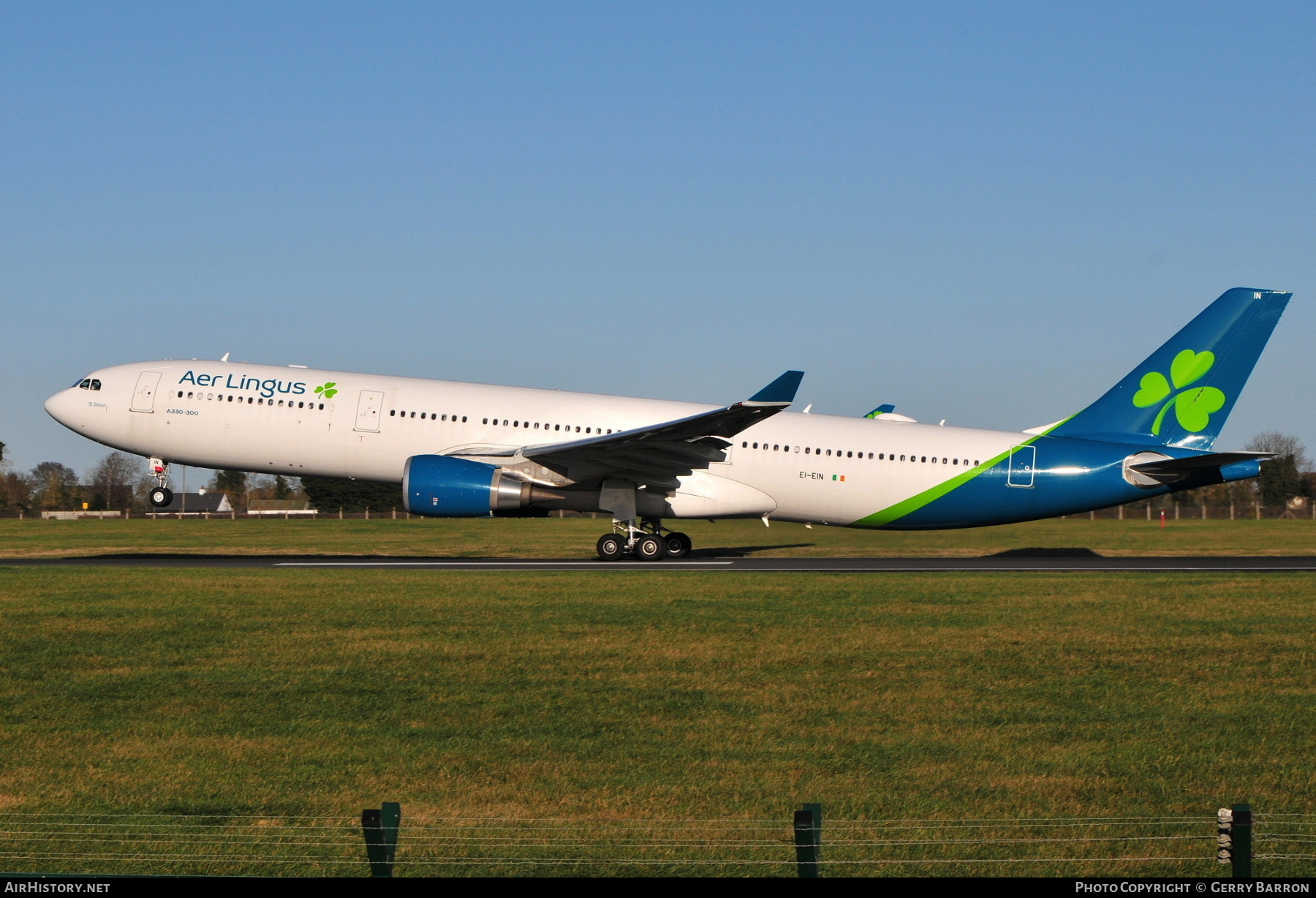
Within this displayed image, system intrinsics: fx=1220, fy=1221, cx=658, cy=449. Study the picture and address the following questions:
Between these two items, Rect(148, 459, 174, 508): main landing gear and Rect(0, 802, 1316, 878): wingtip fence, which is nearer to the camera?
Rect(0, 802, 1316, 878): wingtip fence

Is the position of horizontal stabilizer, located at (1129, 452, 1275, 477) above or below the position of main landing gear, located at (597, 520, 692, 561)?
above

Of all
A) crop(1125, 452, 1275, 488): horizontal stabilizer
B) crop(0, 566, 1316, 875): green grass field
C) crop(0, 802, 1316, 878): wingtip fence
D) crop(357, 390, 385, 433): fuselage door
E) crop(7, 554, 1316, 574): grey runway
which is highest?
crop(357, 390, 385, 433): fuselage door

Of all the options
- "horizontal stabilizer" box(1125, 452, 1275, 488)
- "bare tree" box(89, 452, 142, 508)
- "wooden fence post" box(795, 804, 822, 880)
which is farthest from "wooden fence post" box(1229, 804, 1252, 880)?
"bare tree" box(89, 452, 142, 508)

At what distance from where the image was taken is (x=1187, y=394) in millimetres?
30188

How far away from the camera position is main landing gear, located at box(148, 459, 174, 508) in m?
29.6

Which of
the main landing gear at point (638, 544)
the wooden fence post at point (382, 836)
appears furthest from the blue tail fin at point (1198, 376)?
the wooden fence post at point (382, 836)

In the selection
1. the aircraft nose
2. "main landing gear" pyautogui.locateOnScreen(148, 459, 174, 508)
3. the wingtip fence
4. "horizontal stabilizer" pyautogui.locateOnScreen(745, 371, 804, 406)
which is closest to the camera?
the wingtip fence

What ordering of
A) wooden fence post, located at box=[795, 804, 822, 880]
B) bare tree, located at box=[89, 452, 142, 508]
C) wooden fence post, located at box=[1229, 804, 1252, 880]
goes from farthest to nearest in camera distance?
1. bare tree, located at box=[89, 452, 142, 508]
2. wooden fence post, located at box=[795, 804, 822, 880]
3. wooden fence post, located at box=[1229, 804, 1252, 880]

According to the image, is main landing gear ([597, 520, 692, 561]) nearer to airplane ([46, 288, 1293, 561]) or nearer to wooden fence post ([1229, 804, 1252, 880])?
airplane ([46, 288, 1293, 561])

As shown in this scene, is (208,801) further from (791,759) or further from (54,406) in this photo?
(54,406)

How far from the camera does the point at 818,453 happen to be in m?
30.7

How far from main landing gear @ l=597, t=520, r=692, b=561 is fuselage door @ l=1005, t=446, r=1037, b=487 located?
8.25 metres

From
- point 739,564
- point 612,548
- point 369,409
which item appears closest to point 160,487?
point 369,409

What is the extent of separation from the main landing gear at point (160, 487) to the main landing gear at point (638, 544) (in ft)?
34.7
